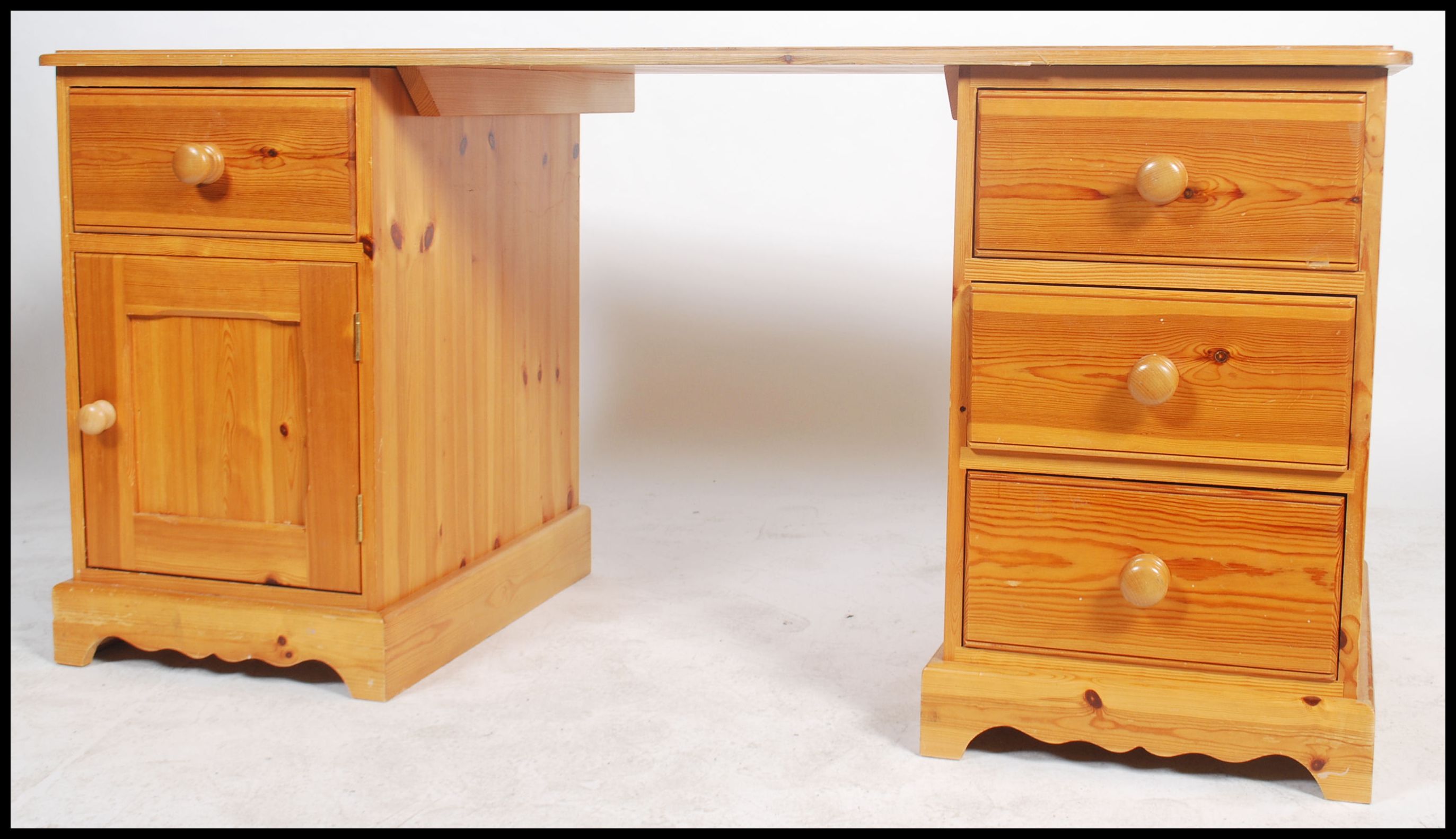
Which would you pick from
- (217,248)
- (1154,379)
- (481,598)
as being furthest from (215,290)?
(1154,379)

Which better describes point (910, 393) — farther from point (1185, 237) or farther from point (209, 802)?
point (209, 802)

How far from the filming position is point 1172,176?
5.53 feet

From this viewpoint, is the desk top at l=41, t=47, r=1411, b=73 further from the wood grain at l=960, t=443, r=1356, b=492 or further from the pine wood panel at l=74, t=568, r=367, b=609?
the pine wood panel at l=74, t=568, r=367, b=609

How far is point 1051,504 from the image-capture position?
1.81 metres

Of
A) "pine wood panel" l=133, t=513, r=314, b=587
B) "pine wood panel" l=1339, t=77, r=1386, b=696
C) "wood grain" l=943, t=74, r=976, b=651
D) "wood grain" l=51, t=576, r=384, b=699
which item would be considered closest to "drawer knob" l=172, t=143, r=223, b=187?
"pine wood panel" l=133, t=513, r=314, b=587

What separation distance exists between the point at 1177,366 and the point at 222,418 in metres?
1.26

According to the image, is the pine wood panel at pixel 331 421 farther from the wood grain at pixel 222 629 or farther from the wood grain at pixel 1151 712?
the wood grain at pixel 1151 712

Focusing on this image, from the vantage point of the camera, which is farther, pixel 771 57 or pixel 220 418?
pixel 220 418

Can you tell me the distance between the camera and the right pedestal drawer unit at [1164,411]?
1.69 metres

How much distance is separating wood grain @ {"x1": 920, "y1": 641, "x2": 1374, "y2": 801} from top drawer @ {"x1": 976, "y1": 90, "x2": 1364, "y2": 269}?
1.59 ft

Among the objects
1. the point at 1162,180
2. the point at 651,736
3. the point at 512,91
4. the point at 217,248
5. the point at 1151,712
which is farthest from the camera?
the point at 512,91

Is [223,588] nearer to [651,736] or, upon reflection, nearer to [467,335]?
[467,335]

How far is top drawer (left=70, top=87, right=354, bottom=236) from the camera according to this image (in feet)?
6.50

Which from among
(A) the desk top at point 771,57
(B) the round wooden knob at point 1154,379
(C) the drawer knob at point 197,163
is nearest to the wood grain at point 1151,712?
(B) the round wooden knob at point 1154,379
